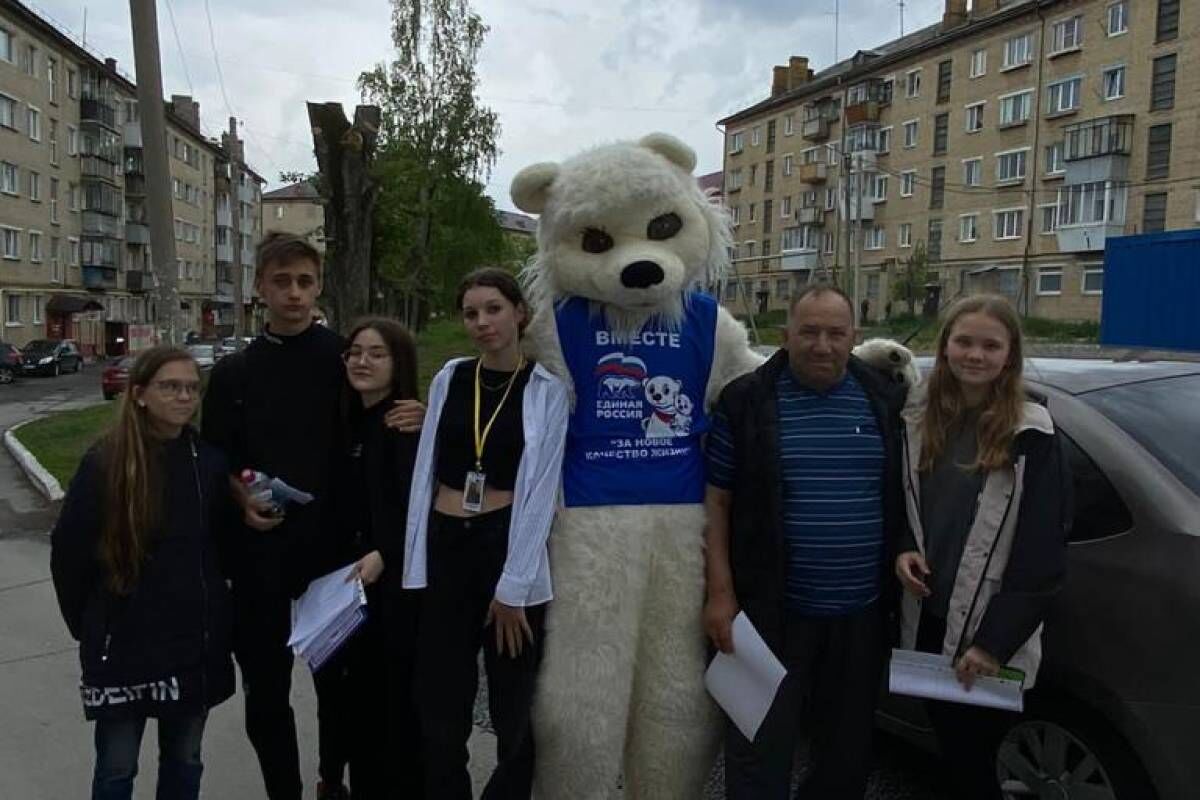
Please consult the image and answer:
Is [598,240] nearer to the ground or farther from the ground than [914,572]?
farther from the ground

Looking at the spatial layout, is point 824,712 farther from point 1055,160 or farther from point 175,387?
point 1055,160

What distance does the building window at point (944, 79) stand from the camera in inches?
1688

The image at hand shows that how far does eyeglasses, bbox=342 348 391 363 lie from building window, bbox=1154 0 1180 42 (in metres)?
38.0

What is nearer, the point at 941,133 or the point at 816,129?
the point at 941,133

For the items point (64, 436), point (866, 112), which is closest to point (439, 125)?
Answer: point (64, 436)

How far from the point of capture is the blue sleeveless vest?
2746 mm

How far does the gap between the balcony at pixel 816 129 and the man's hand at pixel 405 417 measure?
52546mm

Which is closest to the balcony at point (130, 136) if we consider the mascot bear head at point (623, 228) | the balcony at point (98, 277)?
the balcony at point (98, 277)

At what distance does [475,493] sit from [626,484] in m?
0.44

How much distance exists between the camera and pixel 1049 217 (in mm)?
37656

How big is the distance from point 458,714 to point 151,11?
6816 mm

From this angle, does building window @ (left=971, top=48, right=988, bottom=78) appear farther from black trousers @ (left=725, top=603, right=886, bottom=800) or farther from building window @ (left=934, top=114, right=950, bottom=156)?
black trousers @ (left=725, top=603, right=886, bottom=800)

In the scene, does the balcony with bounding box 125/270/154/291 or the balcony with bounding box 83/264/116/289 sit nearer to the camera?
the balcony with bounding box 83/264/116/289

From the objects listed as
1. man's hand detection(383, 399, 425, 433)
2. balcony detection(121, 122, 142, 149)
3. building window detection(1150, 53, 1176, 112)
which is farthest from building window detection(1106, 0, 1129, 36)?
balcony detection(121, 122, 142, 149)
